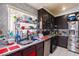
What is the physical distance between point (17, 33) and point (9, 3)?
516 millimetres

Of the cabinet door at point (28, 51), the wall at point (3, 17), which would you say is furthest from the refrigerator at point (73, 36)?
the wall at point (3, 17)

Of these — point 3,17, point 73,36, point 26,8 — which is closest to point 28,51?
point 3,17

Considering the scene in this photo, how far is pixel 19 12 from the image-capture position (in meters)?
1.18

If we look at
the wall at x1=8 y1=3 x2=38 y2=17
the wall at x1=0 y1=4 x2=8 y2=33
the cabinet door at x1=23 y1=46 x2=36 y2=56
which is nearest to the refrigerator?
the wall at x1=8 y1=3 x2=38 y2=17

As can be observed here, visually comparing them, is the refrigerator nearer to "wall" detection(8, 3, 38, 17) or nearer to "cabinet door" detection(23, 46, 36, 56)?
"wall" detection(8, 3, 38, 17)

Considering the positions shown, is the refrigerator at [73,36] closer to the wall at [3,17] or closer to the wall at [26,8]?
the wall at [26,8]

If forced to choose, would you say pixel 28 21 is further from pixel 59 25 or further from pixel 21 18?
pixel 59 25

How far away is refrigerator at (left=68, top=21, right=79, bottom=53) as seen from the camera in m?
2.26

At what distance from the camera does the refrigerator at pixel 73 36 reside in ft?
7.43

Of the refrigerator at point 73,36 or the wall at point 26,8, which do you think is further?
the refrigerator at point 73,36

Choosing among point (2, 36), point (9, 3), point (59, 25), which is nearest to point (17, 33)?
point (2, 36)

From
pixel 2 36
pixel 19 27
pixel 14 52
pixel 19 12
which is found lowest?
pixel 14 52

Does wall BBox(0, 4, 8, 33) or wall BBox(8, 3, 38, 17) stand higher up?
wall BBox(8, 3, 38, 17)

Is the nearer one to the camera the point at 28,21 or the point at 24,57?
the point at 24,57
